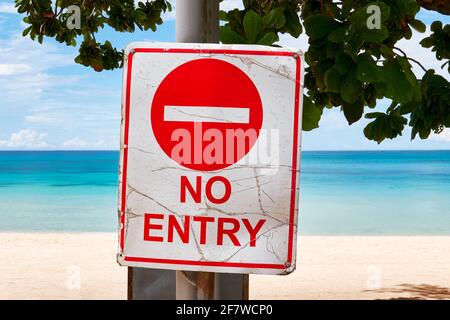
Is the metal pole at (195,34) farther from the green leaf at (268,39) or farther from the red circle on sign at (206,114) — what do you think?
the green leaf at (268,39)

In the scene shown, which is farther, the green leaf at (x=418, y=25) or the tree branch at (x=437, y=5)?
the tree branch at (x=437, y=5)

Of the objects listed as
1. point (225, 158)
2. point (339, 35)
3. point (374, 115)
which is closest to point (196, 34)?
point (225, 158)

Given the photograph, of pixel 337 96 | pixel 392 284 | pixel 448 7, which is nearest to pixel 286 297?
pixel 392 284

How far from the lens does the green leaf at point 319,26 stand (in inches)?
109

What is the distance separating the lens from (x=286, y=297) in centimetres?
1195

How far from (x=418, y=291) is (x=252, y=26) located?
11721 mm

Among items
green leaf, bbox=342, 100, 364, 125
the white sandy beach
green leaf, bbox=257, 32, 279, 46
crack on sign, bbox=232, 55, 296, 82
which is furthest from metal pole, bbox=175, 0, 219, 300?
the white sandy beach

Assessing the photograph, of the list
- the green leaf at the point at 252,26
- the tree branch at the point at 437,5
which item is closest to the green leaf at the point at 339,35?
the green leaf at the point at 252,26

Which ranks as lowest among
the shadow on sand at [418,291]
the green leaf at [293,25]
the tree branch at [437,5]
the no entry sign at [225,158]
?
the shadow on sand at [418,291]

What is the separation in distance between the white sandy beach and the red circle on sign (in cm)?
986

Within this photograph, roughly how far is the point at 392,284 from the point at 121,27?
9083 mm

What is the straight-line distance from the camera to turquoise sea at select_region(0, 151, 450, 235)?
144 feet

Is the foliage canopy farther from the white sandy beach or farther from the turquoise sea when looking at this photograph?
the turquoise sea
